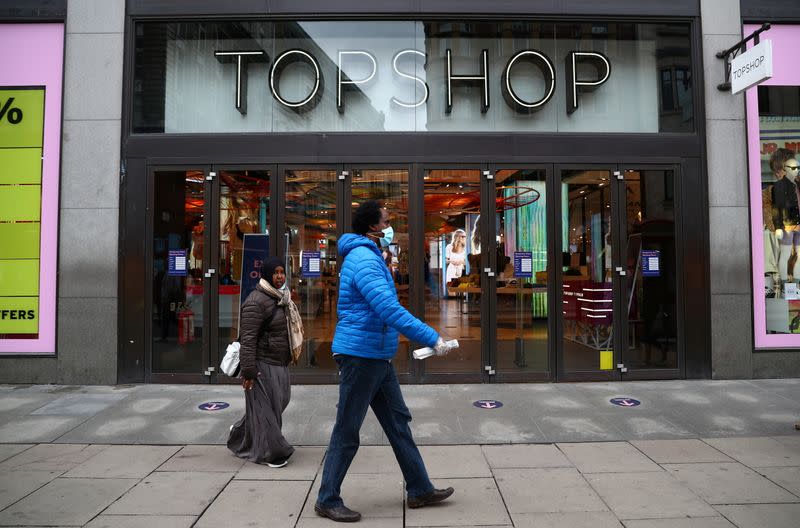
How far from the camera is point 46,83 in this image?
7742mm

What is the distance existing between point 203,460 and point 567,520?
10.3 ft

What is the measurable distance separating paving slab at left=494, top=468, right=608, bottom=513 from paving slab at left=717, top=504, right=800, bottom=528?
83cm

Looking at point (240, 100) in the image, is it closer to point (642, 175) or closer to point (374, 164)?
point (374, 164)

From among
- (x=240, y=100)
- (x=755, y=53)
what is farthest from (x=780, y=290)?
(x=240, y=100)

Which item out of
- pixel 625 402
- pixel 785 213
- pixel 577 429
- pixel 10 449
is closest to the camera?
pixel 10 449

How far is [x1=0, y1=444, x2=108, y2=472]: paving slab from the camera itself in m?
4.65

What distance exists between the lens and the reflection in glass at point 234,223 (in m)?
7.74

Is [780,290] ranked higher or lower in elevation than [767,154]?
lower

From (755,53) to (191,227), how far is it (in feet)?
25.9

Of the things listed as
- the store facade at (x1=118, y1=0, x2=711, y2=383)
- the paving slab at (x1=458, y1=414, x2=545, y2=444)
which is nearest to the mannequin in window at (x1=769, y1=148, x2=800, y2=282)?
the store facade at (x1=118, y1=0, x2=711, y2=383)

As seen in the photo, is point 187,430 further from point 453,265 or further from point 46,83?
point 46,83

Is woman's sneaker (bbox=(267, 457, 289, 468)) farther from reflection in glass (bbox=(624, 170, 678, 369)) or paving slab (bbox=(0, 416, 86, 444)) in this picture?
reflection in glass (bbox=(624, 170, 678, 369))

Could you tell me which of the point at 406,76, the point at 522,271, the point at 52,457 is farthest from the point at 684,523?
the point at 406,76

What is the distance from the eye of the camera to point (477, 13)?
7883 millimetres
